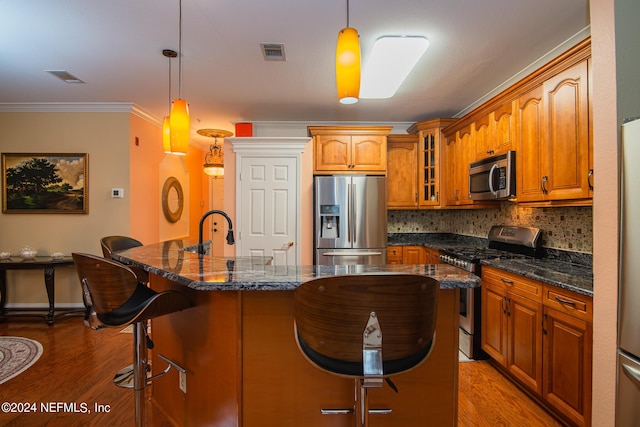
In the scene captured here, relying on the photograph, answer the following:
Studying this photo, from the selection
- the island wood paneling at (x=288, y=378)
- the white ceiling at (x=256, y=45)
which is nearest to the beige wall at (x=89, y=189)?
the white ceiling at (x=256, y=45)

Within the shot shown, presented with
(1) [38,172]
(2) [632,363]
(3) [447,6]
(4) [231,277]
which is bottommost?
(2) [632,363]

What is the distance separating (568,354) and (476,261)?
0.98 metres

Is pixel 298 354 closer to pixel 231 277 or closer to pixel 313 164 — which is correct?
pixel 231 277

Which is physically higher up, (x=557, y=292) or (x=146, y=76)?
(x=146, y=76)

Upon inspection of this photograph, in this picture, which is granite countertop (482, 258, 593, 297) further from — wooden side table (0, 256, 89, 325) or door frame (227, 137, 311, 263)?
wooden side table (0, 256, 89, 325)

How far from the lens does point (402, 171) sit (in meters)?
4.19

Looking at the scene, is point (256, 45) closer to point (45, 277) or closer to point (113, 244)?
point (113, 244)

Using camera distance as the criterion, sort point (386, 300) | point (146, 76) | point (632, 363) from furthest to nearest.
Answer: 1. point (146, 76)
2. point (632, 363)
3. point (386, 300)

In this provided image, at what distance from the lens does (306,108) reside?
12.8 feet

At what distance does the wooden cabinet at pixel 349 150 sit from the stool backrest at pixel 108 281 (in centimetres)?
280

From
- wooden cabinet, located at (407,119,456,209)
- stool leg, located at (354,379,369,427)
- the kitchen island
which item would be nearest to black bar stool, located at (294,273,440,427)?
stool leg, located at (354,379,369,427)

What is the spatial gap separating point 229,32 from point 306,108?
1.69m

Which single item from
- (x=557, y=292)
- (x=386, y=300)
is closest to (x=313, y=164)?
(x=557, y=292)

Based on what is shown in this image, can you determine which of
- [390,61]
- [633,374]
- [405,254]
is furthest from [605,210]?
[405,254]
